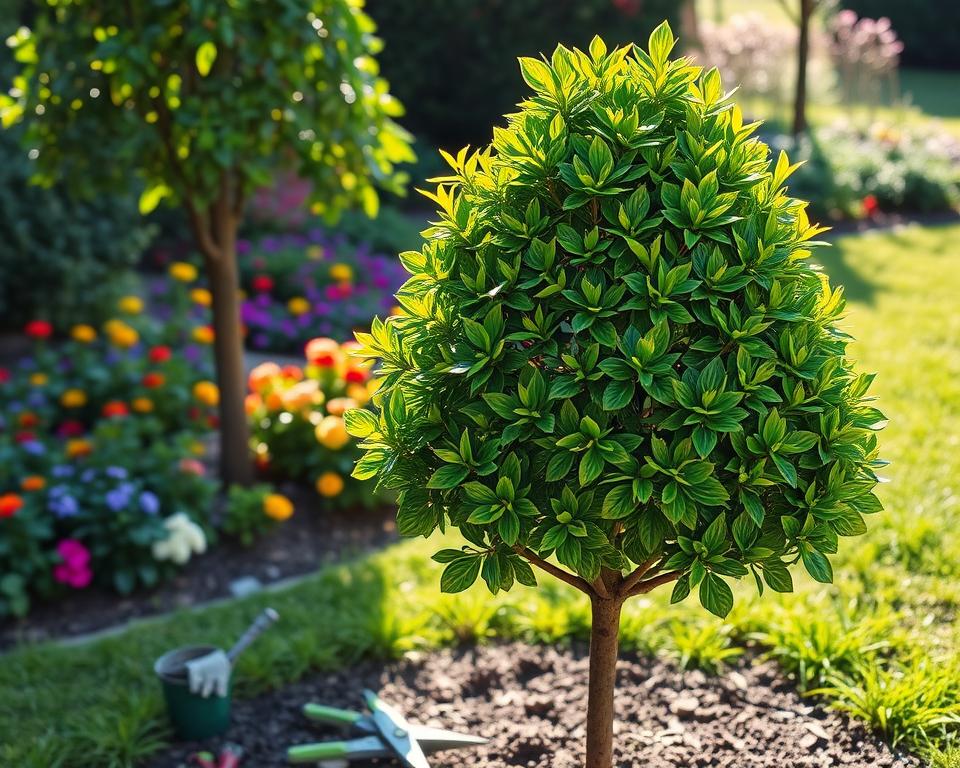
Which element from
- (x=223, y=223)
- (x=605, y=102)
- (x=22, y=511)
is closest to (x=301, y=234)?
(x=223, y=223)

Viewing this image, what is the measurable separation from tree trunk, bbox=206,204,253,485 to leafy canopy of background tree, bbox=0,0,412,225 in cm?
22

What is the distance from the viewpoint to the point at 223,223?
14.3 feet

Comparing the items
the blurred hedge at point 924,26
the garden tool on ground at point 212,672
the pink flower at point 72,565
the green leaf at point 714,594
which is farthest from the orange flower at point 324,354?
the blurred hedge at point 924,26

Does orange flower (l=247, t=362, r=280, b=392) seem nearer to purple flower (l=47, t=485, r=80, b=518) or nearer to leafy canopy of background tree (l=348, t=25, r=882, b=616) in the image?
purple flower (l=47, t=485, r=80, b=518)

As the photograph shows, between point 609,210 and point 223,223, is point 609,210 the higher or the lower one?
the lower one

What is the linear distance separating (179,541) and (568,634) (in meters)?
1.67

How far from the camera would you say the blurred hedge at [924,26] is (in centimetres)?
1997

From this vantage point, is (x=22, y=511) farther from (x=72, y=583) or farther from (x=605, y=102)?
(x=605, y=102)

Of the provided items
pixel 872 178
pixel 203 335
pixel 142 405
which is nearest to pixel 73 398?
pixel 142 405

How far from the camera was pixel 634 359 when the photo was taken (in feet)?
6.14

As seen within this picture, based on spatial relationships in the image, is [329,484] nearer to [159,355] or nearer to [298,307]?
[159,355]

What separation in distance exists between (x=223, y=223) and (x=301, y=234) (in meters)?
4.28

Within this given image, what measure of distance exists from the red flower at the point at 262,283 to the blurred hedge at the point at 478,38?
4.30 m

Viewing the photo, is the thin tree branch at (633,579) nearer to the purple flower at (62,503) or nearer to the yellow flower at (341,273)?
the purple flower at (62,503)
